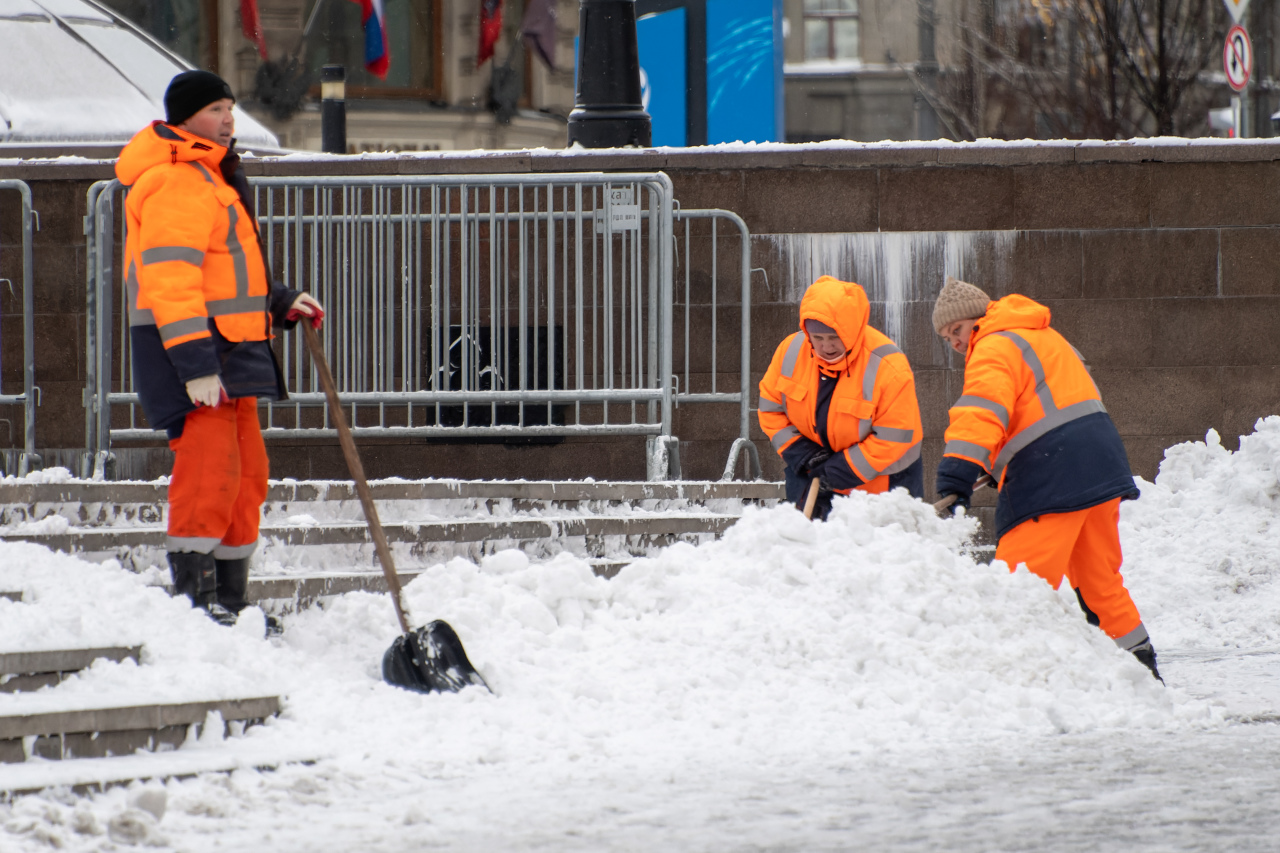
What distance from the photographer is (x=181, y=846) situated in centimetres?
389

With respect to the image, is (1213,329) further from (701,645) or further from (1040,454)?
(701,645)

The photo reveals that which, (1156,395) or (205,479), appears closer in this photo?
(205,479)

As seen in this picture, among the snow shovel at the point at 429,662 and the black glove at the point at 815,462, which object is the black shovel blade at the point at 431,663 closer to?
the snow shovel at the point at 429,662

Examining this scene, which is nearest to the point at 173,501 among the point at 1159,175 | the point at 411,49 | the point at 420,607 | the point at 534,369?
the point at 420,607

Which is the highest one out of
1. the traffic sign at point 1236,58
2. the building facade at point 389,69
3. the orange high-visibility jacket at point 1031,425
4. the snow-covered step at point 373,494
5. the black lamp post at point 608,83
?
the building facade at point 389,69

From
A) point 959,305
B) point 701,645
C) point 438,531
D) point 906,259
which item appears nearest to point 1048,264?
point 906,259

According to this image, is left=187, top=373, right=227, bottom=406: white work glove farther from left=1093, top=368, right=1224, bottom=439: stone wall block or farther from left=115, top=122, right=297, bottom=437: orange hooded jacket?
left=1093, top=368, right=1224, bottom=439: stone wall block

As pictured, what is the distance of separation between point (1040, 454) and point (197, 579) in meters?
2.86

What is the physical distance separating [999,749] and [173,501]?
268cm

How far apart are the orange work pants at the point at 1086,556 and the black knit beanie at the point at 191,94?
121 inches

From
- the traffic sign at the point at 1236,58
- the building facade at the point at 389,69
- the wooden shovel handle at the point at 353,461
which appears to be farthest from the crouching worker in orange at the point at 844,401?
the building facade at the point at 389,69

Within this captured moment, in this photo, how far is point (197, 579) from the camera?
548 centimetres

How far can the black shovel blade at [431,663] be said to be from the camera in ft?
16.9

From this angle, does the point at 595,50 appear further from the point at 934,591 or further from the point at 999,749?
the point at 999,749
